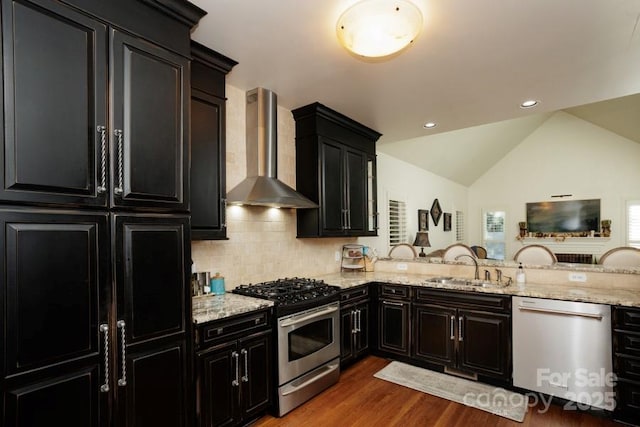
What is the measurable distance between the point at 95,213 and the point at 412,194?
5.94 meters

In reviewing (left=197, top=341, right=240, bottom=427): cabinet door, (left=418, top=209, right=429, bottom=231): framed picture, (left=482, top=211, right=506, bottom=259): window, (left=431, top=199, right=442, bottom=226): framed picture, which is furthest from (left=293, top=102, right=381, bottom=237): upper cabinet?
(left=482, top=211, right=506, bottom=259): window

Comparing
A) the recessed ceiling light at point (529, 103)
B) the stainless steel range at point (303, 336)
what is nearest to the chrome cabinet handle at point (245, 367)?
the stainless steel range at point (303, 336)

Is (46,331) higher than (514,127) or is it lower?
lower

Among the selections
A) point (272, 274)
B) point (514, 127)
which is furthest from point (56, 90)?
point (514, 127)

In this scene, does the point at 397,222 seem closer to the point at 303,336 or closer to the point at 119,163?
the point at 303,336

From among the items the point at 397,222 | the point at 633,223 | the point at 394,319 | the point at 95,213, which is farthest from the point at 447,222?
the point at 95,213

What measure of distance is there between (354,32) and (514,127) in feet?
25.4

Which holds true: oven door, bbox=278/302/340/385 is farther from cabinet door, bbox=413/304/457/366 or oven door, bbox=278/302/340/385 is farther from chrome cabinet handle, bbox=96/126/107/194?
chrome cabinet handle, bbox=96/126/107/194

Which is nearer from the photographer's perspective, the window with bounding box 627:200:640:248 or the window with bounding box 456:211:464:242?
the window with bounding box 627:200:640:248

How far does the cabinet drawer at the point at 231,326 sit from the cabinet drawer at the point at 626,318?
8.51 ft

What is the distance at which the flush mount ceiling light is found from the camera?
1763 mm

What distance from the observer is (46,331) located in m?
1.38

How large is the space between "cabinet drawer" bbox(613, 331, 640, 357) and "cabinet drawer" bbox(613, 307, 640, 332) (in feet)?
0.16

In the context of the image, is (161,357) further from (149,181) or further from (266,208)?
(266,208)
